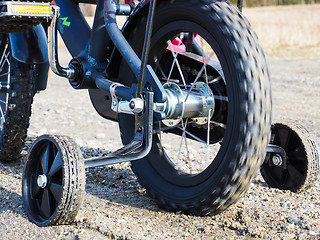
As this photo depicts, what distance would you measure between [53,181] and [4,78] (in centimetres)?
162

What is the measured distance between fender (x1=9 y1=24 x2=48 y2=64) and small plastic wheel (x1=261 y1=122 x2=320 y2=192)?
62.1 inches

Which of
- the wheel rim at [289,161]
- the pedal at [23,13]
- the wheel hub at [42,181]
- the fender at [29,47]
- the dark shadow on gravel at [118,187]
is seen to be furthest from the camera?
the fender at [29,47]

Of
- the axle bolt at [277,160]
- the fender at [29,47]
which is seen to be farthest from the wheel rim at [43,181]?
the axle bolt at [277,160]

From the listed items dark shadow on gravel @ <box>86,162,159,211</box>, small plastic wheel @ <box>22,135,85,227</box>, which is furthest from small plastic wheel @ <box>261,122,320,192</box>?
small plastic wheel @ <box>22,135,85,227</box>

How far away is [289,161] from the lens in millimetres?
3195

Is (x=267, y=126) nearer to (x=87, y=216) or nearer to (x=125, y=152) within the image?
(x=125, y=152)

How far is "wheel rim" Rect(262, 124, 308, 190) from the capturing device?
314 centimetres

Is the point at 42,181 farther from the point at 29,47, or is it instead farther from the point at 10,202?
the point at 29,47

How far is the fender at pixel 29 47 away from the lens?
352 cm

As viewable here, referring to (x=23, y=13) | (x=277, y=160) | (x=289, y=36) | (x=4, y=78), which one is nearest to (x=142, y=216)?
(x=277, y=160)

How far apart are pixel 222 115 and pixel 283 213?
0.59 metres

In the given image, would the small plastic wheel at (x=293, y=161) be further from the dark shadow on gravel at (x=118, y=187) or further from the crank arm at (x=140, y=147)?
the crank arm at (x=140, y=147)

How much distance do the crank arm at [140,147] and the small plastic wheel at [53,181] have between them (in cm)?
10

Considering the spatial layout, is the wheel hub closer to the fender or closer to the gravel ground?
the gravel ground
